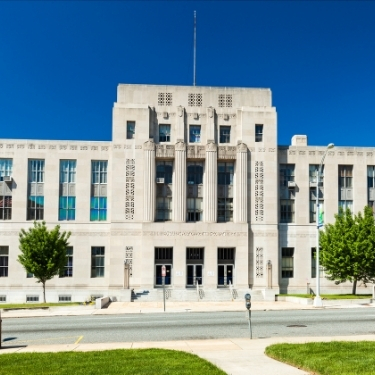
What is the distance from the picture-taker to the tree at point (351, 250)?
3897 cm

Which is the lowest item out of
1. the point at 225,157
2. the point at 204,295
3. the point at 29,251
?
the point at 204,295

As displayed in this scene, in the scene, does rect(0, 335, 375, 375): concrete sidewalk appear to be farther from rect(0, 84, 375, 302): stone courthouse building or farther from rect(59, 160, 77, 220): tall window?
rect(59, 160, 77, 220): tall window

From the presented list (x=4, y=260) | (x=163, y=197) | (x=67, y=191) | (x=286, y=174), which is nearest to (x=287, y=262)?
(x=286, y=174)

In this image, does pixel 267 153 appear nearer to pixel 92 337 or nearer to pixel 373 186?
pixel 373 186

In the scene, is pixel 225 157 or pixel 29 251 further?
pixel 225 157

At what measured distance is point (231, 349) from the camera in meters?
14.9

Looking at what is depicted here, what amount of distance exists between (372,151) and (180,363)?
142 ft

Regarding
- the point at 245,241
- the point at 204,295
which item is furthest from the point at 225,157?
the point at 204,295

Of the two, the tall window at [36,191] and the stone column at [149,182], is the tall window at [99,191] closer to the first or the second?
the stone column at [149,182]

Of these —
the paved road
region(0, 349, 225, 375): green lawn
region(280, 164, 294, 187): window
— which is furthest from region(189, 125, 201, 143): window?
region(0, 349, 225, 375): green lawn

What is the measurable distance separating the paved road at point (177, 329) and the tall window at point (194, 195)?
22671 mm

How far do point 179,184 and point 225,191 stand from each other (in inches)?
187

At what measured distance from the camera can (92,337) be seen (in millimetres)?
18781

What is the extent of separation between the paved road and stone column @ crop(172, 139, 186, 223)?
70.4 feet
